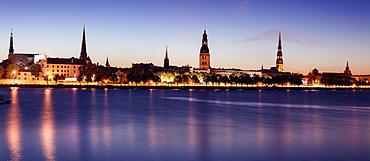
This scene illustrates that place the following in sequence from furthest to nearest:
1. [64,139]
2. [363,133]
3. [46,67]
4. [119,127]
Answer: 1. [46,67]
2. [119,127]
3. [363,133]
4. [64,139]

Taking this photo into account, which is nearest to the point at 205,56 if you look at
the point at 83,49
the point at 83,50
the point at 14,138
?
the point at 83,49

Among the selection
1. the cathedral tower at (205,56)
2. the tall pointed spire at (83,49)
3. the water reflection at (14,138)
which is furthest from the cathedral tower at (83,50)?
the water reflection at (14,138)

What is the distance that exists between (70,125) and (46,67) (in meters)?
100

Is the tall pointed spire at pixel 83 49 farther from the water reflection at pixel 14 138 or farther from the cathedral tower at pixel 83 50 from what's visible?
the water reflection at pixel 14 138

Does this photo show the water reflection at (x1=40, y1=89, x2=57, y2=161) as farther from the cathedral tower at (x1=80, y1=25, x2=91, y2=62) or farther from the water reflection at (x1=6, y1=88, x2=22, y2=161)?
the cathedral tower at (x1=80, y1=25, x2=91, y2=62)

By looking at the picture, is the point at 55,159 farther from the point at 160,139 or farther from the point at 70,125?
the point at 70,125

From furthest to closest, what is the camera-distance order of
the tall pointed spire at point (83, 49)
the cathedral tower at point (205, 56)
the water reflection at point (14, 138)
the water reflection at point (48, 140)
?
the cathedral tower at point (205, 56)
the tall pointed spire at point (83, 49)
the water reflection at point (48, 140)
the water reflection at point (14, 138)

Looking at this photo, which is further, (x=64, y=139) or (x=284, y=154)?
(x=64, y=139)

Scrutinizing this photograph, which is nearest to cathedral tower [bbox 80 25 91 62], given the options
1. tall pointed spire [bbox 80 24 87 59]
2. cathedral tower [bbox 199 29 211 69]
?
tall pointed spire [bbox 80 24 87 59]

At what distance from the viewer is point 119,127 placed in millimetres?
23031

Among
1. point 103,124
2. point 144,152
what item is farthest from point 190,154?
point 103,124

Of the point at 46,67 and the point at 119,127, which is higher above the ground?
the point at 46,67

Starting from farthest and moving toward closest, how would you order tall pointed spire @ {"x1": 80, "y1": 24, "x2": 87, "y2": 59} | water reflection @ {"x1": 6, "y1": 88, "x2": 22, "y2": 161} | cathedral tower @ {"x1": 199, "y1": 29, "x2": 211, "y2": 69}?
cathedral tower @ {"x1": 199, "y1": 29, "x2": 211, "y2": 69}
tall pointed spire @ {"x1": 80, "y1": 24, "x2": 87, "y2": 59}
water reflection @ {"x1": 6, "y1": 88, "x2": 22, "y2": 161}

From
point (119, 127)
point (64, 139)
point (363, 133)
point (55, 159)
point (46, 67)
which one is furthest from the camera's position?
point (46, 67)
